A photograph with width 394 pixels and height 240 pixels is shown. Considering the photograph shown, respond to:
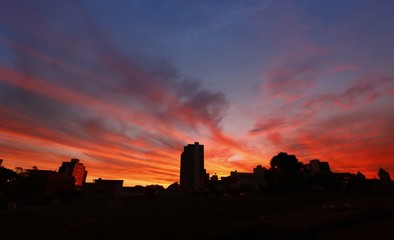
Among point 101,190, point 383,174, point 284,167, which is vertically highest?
point 284,167

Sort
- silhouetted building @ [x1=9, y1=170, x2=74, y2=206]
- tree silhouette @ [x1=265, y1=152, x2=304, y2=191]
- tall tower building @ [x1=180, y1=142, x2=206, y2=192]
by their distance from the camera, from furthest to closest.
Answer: tall tower building @ [x1=180, y1=142, x2=206, y2=192]
tree silhouette @ [x1=265, y1=152, x2=304, y2=191]
silhouetted building @ [x1=9, y1=170, x2=74, y2=206]

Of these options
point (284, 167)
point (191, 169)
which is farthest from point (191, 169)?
point (284, 167)

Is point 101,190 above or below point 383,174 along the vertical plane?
below

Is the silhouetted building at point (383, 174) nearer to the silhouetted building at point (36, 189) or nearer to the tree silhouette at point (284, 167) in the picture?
the tree silhouette at point (284, 167)

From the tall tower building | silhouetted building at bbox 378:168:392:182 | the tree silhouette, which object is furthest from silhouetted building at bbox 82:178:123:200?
the tall tower building

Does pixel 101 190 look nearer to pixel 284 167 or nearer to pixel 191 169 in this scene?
pixel 284 167

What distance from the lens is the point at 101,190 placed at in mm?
59688

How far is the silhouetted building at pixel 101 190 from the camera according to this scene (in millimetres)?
58219

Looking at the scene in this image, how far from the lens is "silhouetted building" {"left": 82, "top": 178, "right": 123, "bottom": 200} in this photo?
5822 centimetres

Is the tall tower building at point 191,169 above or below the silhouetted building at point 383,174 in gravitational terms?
above

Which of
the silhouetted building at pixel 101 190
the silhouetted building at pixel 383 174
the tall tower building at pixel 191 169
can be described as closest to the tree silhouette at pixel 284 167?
A: the silhouetted building at pixel 383 174

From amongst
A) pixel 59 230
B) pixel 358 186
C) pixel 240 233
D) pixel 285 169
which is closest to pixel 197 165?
pixel 285 169

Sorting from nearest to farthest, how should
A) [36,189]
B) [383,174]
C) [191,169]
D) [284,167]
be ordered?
[36,189]
[383,174]
[284,167]
[191,169]

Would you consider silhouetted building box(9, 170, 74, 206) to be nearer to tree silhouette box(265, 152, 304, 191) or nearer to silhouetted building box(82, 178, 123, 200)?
silhouetted building box(82, 178, 123, 200)
